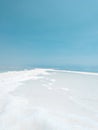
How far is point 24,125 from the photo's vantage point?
1.11 m

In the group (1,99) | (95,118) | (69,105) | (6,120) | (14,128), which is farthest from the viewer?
(1,99)

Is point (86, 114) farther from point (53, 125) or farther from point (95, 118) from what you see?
point (53, 125)

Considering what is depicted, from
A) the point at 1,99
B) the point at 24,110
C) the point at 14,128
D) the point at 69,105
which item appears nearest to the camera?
the point at 14,128

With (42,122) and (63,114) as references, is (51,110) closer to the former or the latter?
(63,114)

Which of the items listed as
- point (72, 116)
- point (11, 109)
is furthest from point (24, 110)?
point (72, 116)

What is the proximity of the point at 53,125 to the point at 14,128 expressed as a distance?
331 millimetres

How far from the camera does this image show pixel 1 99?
175 cm

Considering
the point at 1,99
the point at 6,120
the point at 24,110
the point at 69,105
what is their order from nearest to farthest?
the point at 6,120
the point at 24,110
the point at 69,105
the point at 1,99

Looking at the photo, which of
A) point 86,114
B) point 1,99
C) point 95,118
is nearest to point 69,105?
point 86,114

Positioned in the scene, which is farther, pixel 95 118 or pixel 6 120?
pixel 95 118

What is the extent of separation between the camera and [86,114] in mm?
1374

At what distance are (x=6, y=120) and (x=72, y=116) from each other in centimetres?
64

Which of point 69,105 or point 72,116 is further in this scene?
point 69,105

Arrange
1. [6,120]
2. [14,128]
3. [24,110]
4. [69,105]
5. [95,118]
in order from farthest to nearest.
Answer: [69,105] < [24,110] < [95,118] < [6,120] < [14,128]
